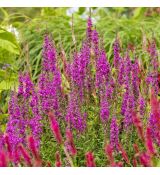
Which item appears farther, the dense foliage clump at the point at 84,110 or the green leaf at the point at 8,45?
the green leaf at the point at 8,45

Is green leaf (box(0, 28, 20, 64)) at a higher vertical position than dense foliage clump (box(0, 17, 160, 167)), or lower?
higher

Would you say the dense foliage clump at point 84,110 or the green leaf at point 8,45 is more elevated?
the green leaf at point 8,45

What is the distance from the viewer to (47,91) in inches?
136

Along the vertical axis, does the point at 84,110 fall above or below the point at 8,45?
below

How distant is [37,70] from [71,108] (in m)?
2.44

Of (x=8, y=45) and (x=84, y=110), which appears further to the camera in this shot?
(x=8, y=45)

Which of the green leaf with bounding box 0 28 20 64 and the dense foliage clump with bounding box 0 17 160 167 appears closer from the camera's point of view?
the dense foliage clump with bounding box 0 17 160 167
